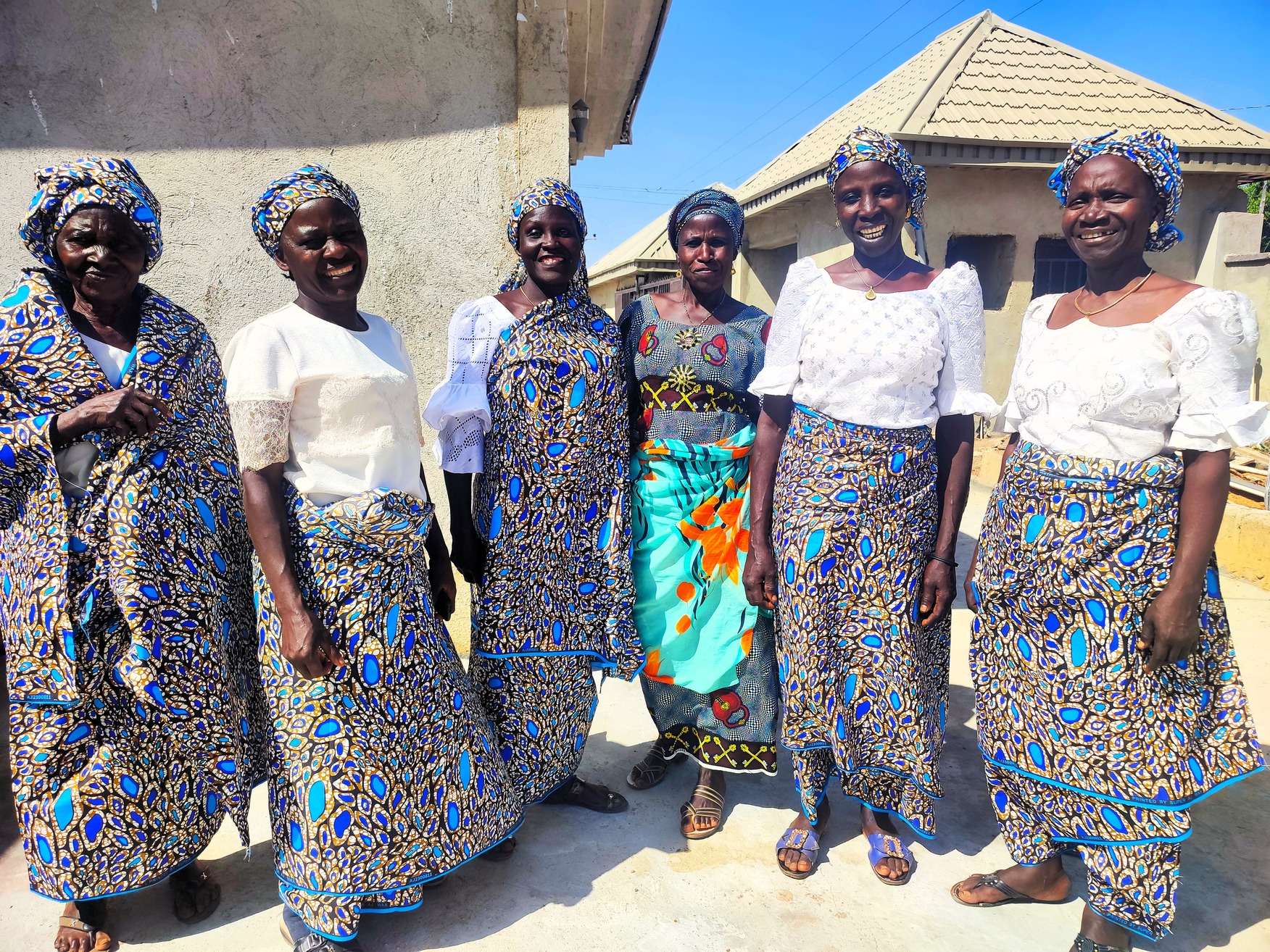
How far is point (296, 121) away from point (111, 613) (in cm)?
258

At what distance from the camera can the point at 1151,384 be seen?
1.98 metres

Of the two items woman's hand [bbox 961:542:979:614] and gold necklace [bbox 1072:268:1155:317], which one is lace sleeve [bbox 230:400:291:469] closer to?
woman's hand [bbox 961:542:979:614]

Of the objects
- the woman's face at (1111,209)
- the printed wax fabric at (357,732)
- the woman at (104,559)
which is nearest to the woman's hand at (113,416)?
the woman at (104,559)

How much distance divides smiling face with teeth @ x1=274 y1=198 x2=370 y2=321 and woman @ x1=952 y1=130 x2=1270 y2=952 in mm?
1937

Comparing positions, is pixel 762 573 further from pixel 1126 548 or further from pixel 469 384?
pixel 469 384

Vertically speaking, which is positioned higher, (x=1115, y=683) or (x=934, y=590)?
(x=934, y=590)

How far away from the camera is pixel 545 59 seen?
384cm

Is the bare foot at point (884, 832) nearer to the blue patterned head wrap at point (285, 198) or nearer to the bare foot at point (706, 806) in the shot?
the bare foot at point (706, 806)

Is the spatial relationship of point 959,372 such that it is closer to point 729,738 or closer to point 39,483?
point 729,738

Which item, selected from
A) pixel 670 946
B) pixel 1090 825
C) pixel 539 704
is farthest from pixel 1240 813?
pixel 539 704

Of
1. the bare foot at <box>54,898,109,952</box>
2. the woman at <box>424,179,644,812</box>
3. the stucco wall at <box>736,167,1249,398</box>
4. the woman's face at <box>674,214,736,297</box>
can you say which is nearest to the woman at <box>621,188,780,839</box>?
the woman's face at <box>674,214,736,297</box>

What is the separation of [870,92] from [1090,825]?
9948 mm

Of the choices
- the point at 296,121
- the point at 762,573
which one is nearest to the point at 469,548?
the point at 762,573

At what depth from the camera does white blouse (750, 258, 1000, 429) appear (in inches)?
92.0
